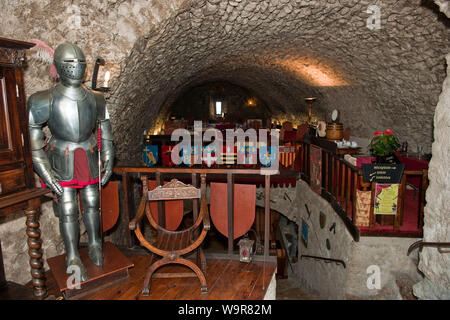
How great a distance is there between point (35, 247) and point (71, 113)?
101cm

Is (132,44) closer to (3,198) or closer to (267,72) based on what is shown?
(3,198)

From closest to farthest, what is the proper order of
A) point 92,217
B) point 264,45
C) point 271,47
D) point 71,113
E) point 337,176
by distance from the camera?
point 71,113 → point 92,217 → point 337,176 → point 264,45 → point 271,47

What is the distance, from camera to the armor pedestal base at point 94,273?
93.7 inches

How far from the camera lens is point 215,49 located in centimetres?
545

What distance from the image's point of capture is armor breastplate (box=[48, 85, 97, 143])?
7.71ft

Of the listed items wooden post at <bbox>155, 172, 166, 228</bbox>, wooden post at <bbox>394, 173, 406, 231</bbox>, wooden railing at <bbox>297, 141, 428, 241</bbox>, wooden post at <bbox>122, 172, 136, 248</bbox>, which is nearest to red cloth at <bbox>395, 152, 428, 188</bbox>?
wooden railing at <bbox>297, 141, 428, 241</bbox>

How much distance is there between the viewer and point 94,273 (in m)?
2.49

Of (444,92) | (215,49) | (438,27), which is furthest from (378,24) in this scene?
(215,49)

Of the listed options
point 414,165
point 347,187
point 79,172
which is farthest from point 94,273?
point 414,165

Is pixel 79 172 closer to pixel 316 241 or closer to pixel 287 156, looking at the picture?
pixel 316 241

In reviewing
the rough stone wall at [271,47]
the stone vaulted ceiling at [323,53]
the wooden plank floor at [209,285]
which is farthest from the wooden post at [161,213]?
the stone vaulted ceiling at [323,53]

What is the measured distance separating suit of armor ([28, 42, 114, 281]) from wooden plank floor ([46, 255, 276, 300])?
1.02 ft

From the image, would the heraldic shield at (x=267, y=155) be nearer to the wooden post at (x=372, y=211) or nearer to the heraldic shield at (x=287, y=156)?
the heraldic shield at (x=287, y=156)
